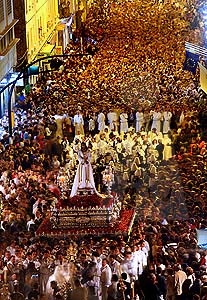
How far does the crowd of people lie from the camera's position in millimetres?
30062

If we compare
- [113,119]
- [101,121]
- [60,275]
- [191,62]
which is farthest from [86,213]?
[191,62]

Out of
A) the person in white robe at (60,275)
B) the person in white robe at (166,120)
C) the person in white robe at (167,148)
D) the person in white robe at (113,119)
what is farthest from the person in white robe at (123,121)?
the person in white robe at (60,275)

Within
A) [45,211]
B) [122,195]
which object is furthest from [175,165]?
[45,211]

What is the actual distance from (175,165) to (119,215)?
16.7 ft

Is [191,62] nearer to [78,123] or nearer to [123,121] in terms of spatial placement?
[123,121]

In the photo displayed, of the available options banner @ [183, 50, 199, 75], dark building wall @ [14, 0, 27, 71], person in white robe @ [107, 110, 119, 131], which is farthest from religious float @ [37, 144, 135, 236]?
banner @ [183, 50, 199, 75]

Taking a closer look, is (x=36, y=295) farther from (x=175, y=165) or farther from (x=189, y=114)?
(x=189, y=114)

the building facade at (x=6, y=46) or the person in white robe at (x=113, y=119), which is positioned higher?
the building facade at (x=6, y=46)

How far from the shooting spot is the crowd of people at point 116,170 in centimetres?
3006

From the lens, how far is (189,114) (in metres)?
49.3

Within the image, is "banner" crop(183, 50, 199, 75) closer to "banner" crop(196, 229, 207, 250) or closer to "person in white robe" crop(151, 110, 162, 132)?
"person in white robe" crop(151, 110, 162, 132)

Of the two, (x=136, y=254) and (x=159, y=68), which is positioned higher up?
(x=159, y=68)

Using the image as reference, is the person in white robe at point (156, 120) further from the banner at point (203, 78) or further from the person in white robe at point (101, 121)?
the banner at point (203, 78)

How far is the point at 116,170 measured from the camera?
40.5m
